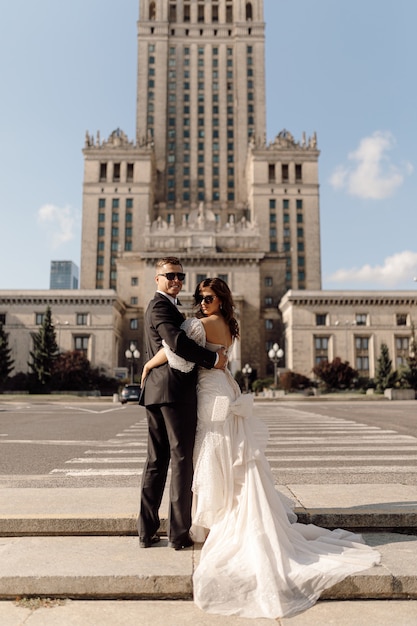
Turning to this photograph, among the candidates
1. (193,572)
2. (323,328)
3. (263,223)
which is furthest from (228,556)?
(263,223)

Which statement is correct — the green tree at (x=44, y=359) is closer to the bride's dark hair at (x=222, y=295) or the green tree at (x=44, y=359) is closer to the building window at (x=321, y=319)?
the building window at (x=321, y=319)

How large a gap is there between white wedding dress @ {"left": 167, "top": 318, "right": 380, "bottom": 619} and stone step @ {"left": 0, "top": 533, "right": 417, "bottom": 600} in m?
0.12

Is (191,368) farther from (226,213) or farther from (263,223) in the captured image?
(226,213)

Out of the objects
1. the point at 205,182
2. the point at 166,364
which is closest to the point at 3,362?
the point at 205,182

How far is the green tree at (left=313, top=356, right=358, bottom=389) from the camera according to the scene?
5553 centimetres

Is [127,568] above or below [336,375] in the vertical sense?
below

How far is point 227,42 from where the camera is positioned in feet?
302

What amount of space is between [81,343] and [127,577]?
62.5 meters

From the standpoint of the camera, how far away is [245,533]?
3.72 meters

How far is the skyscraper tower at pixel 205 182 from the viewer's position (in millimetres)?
70375

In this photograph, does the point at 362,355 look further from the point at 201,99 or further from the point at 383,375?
the point at 201,99

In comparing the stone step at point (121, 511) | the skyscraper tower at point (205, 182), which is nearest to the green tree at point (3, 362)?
the skyscraper tower at point (205, 182)

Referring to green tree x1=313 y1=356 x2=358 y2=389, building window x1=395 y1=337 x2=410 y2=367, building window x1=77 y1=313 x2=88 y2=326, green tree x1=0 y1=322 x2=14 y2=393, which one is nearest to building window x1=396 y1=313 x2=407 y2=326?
building window x1=395 y1=337 x2=410 y2=367

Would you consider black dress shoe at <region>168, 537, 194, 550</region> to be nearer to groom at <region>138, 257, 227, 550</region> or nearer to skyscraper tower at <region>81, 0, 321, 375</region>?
groom at <region>138, 257, 227, 550</region>
